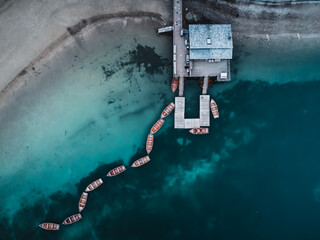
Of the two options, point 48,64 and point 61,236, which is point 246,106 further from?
point 61,236

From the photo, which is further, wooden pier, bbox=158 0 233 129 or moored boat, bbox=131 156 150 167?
moored boat, bbox=131 156 150 167

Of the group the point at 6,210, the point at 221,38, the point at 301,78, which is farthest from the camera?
the point at 301,78

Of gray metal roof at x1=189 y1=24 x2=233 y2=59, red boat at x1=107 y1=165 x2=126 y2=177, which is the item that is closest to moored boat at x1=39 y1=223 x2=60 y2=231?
red boat at x1=107 y1=165 x2=126 y2=177

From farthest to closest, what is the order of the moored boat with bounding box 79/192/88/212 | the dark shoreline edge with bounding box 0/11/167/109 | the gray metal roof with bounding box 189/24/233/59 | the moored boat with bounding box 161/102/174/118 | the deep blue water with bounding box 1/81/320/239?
the moored boat with bounding box 161/102/174/118, the deep blue water with bounding box 1/81/320/239, the moored boat with bounding box 79/192/88/212, the dark shoreline edge with bounding box 0/11/167/109, the gray metal roof with bounding box 189/24/233/59

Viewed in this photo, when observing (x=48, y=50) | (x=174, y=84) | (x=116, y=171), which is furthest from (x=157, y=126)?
(x=48, y=50)

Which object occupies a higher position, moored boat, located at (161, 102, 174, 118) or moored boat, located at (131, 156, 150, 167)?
moored boat, located at (161, 102, 174, 118)

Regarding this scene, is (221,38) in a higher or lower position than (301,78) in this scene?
higher

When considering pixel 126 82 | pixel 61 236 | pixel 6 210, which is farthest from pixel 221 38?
pixel 6 210

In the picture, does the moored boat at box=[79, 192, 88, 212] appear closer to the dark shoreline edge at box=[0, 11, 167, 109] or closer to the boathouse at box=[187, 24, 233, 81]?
the dark shoreline edge at box=[0, 11, 167, 109]
